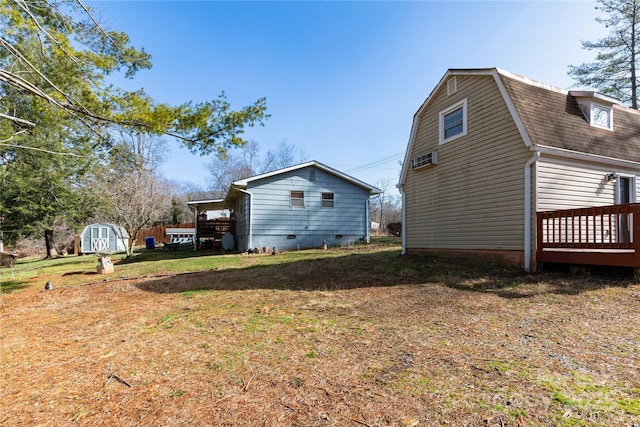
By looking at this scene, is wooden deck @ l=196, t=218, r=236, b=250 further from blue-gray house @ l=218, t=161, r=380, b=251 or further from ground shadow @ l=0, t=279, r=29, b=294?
ground shadow @ l=0, t=279, r=29, b=294

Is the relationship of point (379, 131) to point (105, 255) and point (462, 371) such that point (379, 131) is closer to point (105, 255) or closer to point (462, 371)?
point (105, 255)

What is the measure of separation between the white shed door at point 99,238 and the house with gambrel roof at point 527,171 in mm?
21764

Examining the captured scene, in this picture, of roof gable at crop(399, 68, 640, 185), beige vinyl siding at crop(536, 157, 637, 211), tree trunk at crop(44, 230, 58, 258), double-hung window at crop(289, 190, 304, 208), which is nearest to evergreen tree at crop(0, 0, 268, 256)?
roof gable at crop(399, 68, 640, 185)

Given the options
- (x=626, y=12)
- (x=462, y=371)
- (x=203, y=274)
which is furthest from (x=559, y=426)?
(x=626, y=12)

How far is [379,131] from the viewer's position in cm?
2573

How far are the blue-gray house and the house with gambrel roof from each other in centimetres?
628

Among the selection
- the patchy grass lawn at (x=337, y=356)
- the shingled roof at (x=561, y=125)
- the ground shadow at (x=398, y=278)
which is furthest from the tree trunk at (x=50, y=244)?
the shingled roof at (x=561, y=125)

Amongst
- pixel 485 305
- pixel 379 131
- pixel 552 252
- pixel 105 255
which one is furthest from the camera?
pixel 379 131

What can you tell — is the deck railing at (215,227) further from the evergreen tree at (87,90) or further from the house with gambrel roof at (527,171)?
the house with gambrel roof at (527,171)

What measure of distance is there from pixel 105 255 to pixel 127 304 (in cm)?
596

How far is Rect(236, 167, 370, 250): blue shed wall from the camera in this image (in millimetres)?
14438

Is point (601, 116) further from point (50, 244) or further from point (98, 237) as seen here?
point (50, 244)

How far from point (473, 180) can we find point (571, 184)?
209 cm

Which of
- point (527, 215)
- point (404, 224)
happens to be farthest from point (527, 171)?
point (404, 224)
